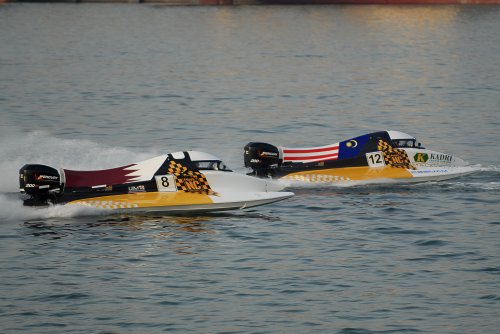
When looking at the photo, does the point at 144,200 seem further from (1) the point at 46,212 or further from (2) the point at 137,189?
(1) the point at 46,212

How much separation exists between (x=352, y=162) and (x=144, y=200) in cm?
940

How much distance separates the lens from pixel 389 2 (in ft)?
510

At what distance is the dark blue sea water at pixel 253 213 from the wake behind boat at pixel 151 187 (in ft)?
1.83

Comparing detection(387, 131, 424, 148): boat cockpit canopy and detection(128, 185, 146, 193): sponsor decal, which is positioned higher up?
detection(387, 131, 424, 148): boat cockpit canopy

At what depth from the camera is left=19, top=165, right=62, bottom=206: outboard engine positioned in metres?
34.0

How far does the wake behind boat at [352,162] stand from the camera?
39688mm

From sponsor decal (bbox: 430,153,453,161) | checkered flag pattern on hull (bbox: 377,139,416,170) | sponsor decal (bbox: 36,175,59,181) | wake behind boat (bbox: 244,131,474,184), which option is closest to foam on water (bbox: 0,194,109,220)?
sponsor decal (bbox: 36,175,59,181)

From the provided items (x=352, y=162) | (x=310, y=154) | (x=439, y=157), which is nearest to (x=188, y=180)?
(x=310, y=154)

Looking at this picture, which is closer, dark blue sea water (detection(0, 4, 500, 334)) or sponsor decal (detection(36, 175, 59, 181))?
dark blue sea water (detection(0, 4, 500, 334))

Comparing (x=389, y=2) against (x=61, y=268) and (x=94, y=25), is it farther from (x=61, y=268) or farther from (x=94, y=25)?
(x=61, y=268)

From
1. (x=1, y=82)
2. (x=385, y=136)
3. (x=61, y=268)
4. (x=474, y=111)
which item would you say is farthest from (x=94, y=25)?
(x=61, y=268)

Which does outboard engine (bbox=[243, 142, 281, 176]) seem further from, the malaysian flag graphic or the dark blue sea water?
the dark blue sea water

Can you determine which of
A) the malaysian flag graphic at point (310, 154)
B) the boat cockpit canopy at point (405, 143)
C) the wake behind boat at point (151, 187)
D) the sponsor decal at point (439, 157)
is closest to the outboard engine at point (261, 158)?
the malaysian flag graphic at point (310, 154)

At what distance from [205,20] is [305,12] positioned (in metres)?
23.9
